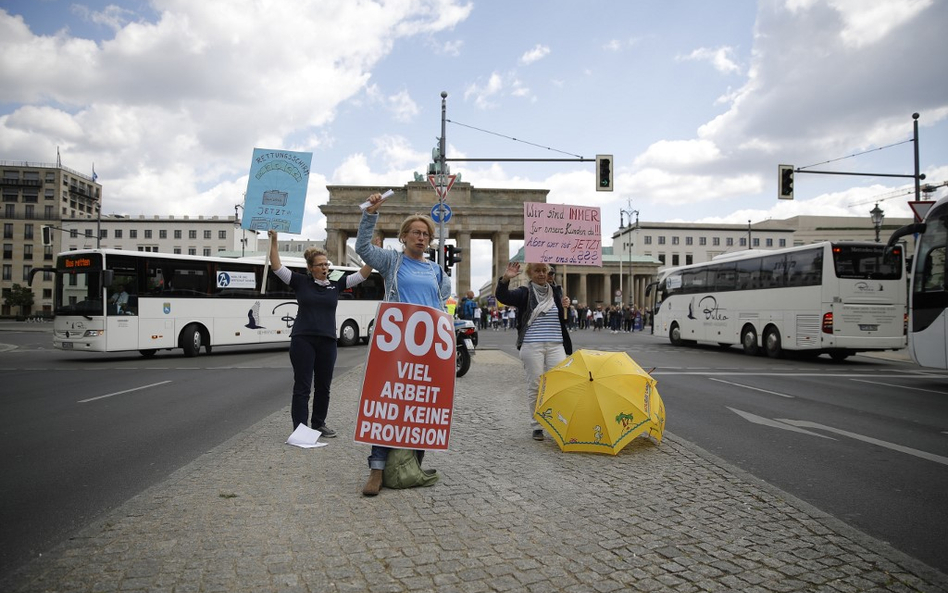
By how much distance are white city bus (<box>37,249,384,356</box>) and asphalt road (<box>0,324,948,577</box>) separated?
2.71 m

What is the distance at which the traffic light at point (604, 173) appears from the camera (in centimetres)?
1886

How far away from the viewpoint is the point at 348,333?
2397 centimetres

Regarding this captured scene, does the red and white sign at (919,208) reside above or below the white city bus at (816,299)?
above

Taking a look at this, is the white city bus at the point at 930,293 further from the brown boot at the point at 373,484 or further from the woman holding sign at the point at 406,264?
the brown boot at the point at 373,484

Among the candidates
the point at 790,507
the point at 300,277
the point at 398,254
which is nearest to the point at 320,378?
the point at 300,277

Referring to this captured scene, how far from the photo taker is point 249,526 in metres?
3.45

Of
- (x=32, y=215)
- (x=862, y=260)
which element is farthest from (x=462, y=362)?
(x=32, y=215)

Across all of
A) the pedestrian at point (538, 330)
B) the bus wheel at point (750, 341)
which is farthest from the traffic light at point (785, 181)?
the pedestrian at point (538, 330)

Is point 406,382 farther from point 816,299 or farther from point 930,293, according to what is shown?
point 816,299

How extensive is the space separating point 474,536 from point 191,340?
1704 cm

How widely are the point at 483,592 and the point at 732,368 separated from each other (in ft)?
46.8

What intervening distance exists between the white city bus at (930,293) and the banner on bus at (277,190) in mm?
11265

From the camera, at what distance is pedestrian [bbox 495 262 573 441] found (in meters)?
6.16

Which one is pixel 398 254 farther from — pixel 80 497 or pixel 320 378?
pixel 80 497
